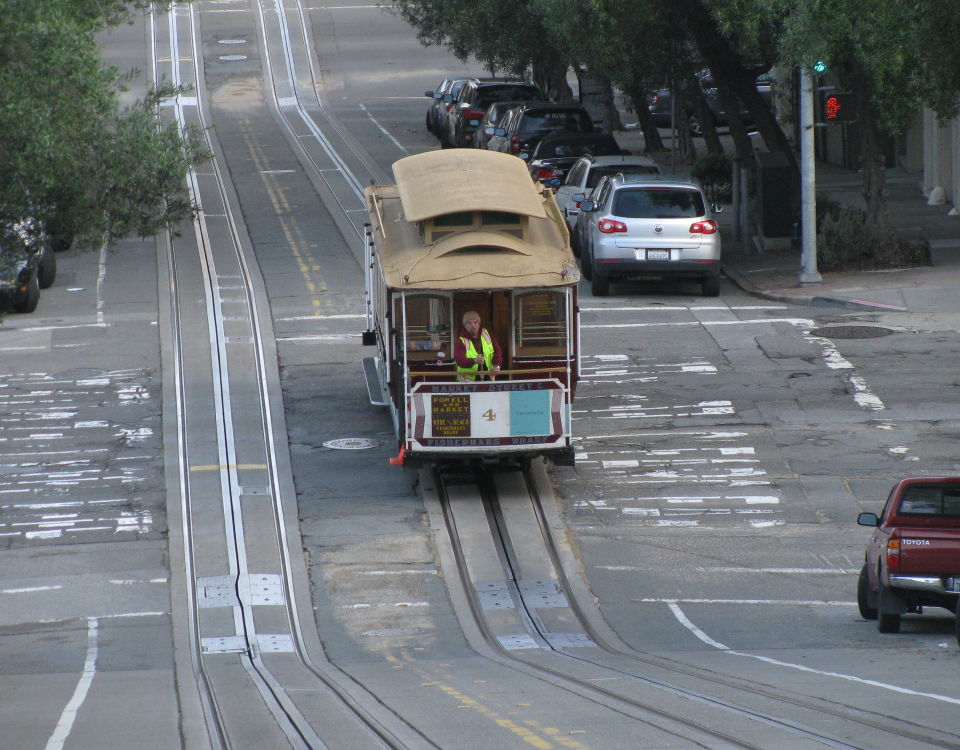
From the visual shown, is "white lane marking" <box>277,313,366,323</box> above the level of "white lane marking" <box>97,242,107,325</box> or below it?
below

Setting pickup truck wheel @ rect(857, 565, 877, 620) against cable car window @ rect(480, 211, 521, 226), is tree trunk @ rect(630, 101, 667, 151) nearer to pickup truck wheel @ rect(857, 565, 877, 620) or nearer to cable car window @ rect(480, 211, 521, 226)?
cable car window @ rect(480, 211, 521, 226)

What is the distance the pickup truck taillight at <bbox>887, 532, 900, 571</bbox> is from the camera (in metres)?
11.6

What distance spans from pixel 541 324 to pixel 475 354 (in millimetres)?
1046

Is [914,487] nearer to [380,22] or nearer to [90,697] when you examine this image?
[90,697]

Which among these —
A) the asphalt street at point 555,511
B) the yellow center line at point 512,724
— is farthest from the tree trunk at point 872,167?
the yellow center line at point 512,724

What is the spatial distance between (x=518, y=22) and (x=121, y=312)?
52.9 ft

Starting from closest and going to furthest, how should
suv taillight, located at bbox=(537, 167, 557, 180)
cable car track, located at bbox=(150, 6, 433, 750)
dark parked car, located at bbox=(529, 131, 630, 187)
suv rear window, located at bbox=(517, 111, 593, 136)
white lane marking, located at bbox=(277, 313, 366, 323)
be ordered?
1. cable car track, located at bbox=(150, 6, 433, 750)
2. white lane marking, located at bbox=(277, 313, 366, 323)
3. suv taillight, located at bbox=(537, 167, 557, 180)
4. dark parked car, located at bbox=(529, 131, 630, 187)
5. suv rear window, located at bbox=(517, 111, 593, 136)

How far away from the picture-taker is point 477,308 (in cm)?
1661

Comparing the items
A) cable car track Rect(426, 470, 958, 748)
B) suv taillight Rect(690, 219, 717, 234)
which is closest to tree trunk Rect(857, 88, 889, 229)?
suv taillight Rect(690, 219, 717, 234)

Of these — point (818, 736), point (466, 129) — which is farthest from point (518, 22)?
point (818, 736)

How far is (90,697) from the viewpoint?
33.9 ft

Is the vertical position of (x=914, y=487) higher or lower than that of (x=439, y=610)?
higher

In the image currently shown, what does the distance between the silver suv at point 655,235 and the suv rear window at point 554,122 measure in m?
9.49

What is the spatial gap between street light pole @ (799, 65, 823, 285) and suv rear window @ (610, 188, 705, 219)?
1.94 metres
